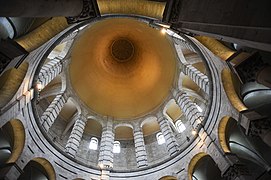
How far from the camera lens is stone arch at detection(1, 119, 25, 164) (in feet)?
43.3

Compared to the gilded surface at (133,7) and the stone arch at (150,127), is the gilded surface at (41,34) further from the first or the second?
the stone arch at (150,127)

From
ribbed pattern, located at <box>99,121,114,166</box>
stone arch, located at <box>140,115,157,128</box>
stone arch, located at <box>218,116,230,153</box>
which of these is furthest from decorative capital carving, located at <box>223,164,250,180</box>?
stone arch, located at <box>140,115,157,128</box>

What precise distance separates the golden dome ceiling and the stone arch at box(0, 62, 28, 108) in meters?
9.30

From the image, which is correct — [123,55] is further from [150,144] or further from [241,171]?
[241,171]

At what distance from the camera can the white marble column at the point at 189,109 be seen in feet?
54.2

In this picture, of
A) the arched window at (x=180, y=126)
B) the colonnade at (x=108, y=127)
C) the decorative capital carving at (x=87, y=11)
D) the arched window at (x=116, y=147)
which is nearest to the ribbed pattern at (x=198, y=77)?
the colonnade at (x=108, y=127)

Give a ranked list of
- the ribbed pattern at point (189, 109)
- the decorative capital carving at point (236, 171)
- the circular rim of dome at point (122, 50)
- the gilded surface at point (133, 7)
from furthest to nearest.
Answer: the circular rim of dome at point (122, 50)
the ribbed pattern at point (189, 109)
the decorative capital carving at point (236, 171)
the gilded surface at point (133, 7)

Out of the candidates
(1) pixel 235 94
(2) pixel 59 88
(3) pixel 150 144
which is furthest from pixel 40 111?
(1) pixel 235 94

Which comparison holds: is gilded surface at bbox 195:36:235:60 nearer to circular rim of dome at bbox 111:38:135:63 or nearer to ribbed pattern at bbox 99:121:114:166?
ribbed pattern at bbox 99:121:114:166

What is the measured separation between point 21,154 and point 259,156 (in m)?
12.7

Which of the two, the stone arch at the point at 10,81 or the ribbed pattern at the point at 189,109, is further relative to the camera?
the ribbed pattern at the point at 189,109

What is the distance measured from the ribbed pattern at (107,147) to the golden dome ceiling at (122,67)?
8.73 feet

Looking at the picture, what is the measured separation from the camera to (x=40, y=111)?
2069 centimetres

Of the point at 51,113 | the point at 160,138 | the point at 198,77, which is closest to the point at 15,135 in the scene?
the point at 51,113
